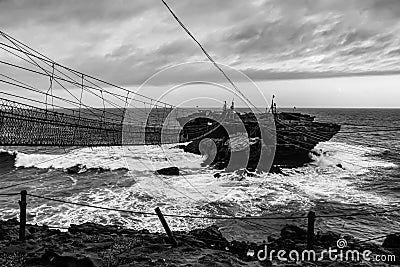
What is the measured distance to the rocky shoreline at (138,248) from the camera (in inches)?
353

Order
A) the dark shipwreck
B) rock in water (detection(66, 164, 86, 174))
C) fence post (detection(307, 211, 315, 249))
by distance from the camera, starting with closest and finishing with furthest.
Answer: fence post (detection(307, 211, 315, 249)), the dark shipwreck, rock in water (detection(66, 164, 86, 174))

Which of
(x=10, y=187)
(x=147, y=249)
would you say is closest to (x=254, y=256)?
(x=147, y=249)

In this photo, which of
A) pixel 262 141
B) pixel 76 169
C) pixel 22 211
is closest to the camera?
pixel 22 211

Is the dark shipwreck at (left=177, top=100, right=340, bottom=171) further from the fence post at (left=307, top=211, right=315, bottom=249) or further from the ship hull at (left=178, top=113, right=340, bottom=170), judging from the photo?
the fence post at (left=307, top=211, right=315, bottom=249)

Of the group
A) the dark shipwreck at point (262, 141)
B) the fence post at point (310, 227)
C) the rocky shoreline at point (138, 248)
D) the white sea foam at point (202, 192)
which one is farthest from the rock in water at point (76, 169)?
the fence post at point (310, 227)

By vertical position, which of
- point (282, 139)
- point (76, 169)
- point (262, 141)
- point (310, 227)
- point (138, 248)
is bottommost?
point (76, 169)

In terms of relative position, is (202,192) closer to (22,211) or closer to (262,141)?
(262,141)

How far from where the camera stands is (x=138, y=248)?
10.5 m

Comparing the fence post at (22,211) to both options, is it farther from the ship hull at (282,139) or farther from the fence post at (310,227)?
the ship hull at (282,139)

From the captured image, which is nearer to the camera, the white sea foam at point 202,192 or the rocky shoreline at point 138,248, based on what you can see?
the rocky shoreline at point 138,248

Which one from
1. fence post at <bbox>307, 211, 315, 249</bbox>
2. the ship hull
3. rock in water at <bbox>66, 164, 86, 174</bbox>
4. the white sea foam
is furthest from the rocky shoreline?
rock in water at <bbox>66, 164, 86, 174</bbox>

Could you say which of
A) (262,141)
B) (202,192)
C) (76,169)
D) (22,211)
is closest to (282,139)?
(262,141)

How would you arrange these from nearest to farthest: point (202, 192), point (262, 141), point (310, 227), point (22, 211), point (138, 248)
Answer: point (310, 227), point (22, 211), point (138, 248), point (202, 192), point (262, 141)

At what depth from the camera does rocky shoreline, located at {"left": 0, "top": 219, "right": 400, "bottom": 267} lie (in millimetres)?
8977
